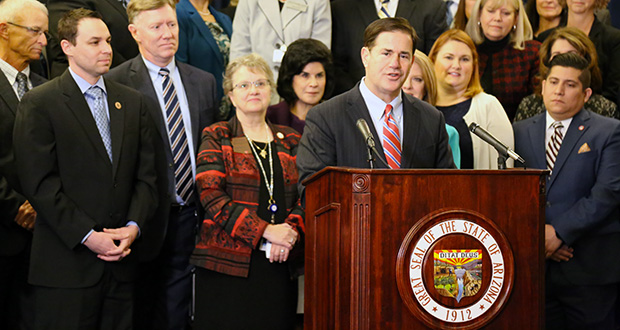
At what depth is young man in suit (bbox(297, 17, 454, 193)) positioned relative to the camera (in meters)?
2.96

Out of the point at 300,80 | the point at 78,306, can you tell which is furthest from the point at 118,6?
the point at 78,306

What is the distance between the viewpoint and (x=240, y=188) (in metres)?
3.74

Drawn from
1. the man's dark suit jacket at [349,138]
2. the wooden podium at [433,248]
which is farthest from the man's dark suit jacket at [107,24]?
the wooden podium at [433,248]

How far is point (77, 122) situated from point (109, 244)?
0.58m

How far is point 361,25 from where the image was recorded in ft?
15.8

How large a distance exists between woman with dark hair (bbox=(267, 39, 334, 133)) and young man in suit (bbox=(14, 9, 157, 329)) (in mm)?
1077

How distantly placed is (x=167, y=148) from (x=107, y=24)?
3.22ft

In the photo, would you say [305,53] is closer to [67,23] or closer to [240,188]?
[240,188]

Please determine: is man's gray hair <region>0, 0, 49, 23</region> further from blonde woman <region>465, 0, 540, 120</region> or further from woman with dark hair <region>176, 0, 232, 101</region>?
blonde woman <region>465, 0, 540, 120</region>

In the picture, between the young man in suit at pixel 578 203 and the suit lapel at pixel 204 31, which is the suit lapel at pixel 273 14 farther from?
the young man in suit at pixel 578 203

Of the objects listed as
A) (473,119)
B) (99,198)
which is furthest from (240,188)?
(473,119)

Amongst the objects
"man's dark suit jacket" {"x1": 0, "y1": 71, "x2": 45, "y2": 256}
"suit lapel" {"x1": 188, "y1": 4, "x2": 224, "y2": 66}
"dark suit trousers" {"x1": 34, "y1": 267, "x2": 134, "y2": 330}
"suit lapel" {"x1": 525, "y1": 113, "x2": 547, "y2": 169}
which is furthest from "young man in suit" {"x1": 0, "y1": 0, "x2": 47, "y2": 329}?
"suit lapel" {"x1": 525, "y1": 113, "x2": 547, "y2": 169}

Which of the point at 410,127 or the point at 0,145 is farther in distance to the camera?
the point at 0,145

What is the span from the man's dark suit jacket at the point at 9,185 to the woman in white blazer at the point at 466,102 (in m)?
2.30
